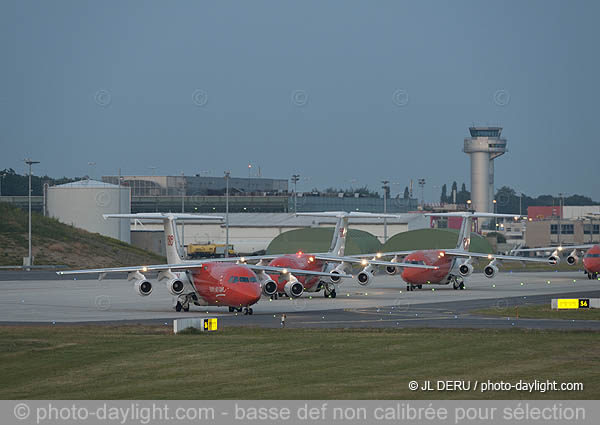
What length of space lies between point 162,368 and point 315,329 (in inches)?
584

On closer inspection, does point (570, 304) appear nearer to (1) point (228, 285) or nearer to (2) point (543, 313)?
(2) point (543, 313)

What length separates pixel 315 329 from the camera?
153 feet

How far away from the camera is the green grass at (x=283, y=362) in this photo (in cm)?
2786

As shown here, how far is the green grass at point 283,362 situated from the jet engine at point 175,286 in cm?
1227

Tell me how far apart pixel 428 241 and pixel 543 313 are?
7524 centimetres

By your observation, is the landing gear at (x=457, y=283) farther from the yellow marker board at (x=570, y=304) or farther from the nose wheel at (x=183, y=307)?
the nose wheel at (x=183, y=307)

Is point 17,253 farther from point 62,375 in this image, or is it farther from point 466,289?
point 62,375

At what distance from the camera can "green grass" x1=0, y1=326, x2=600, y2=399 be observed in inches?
1097

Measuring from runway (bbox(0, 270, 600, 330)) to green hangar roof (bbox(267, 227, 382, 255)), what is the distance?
32577mm

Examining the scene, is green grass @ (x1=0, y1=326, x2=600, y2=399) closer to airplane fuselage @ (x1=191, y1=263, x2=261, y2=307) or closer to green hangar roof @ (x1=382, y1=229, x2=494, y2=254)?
airplane fuselage @ (x1=191, y1=263, x2=261, y2=307)

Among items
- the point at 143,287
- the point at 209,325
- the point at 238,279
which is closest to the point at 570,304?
the point at 238,279

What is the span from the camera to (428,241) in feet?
431

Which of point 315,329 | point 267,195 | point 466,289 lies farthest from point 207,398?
point 267,195

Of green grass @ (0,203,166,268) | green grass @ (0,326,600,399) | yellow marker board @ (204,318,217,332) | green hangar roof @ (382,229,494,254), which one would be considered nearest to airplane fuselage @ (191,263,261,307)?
green grass @ (0,326,600,399)
